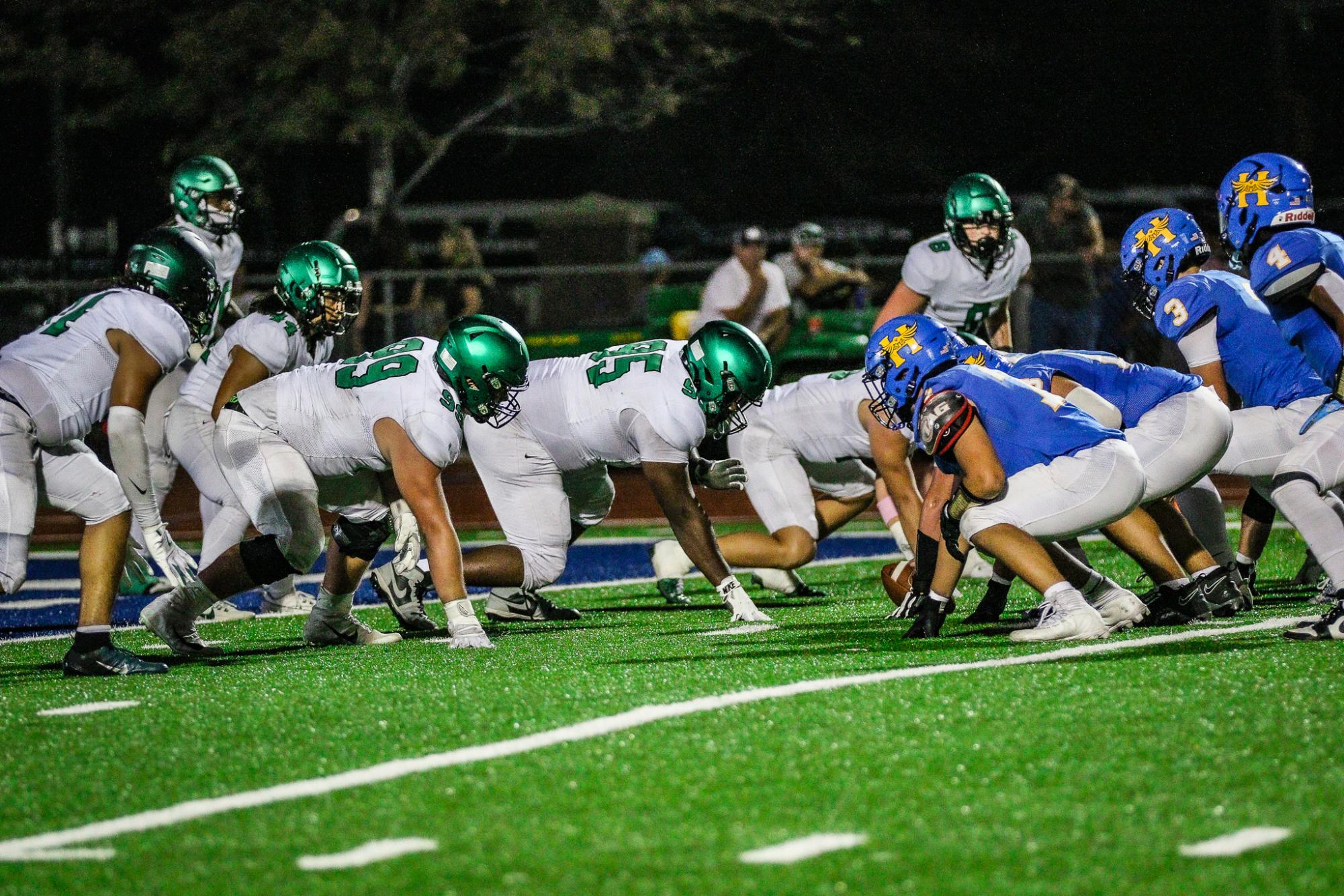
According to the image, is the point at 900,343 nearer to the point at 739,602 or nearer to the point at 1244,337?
the point at 739,602

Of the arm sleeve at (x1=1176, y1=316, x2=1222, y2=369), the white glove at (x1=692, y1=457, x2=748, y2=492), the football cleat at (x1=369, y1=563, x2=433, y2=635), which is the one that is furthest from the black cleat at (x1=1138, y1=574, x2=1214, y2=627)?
the football cleat at (x1=369, y1=563, x2=433, y2=635)

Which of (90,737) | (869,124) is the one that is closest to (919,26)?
(869,124)

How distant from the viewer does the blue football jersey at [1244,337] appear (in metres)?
6.97

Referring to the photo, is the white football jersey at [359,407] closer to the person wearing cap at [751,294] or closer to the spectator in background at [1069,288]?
the person wearing cap at [751,294]

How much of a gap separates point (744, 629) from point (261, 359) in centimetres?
243

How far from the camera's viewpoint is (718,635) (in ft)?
22.8

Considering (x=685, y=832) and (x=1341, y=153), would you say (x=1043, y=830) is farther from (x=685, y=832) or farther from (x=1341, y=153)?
(x=1341, y=153)

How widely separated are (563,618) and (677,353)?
1304mm

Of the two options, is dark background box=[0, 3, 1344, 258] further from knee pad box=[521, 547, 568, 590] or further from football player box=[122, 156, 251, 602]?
knee pad box=[521, 547, 568, 590]

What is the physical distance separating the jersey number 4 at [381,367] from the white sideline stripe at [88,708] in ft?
5.70

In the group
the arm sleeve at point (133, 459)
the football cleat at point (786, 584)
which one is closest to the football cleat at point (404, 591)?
the arm sleeve at point (133, 459)

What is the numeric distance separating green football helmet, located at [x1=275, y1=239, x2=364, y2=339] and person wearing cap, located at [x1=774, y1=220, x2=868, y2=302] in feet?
25.5

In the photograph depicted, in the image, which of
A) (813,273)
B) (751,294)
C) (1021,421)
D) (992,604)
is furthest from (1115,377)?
(813,273)

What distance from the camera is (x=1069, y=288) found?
13.8 meters
